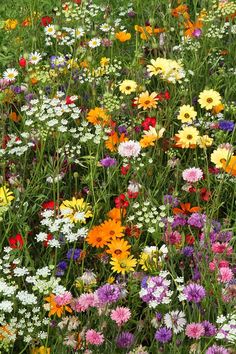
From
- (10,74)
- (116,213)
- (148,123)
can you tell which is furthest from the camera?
(10,74)

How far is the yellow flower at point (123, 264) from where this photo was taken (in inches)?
84.2

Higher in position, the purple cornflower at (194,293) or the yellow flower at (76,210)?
the yellow flower at (76,210)

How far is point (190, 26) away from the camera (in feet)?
10.7

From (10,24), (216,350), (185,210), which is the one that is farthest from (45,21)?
(216,350)

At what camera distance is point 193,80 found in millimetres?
3012

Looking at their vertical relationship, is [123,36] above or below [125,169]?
above

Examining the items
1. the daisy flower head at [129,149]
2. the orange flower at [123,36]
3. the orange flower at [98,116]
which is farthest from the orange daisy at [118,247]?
the orange flower at [123,36]

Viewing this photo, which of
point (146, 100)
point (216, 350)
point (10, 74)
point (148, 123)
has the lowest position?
point (216, 350)

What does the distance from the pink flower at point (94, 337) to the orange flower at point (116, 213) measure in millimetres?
537

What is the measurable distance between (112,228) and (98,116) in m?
0.56

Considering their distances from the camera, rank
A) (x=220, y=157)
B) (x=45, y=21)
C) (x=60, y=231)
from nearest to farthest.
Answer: (x=60, y=231) < (x=220, y=157) < (x=45, y=21)

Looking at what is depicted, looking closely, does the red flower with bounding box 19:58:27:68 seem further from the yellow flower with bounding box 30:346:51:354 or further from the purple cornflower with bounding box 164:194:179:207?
the yellow flower with bounding box 30:346:51:354

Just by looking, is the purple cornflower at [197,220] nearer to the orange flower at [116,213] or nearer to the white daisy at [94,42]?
the orange flower at [116,213]

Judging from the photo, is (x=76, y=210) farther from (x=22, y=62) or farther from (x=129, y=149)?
(x=22, y=62)
